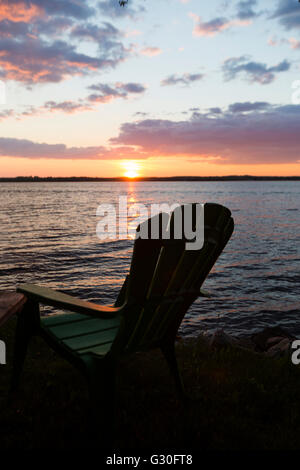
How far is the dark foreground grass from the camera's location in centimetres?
289

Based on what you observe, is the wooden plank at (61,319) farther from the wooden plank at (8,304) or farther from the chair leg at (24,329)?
the wooden plank at (8,304)

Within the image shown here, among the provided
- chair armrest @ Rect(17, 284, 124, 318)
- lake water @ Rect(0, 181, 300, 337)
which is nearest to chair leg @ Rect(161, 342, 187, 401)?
chair armrest @ Rect(17, 284, 124, 318)

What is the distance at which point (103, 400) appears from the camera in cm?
260

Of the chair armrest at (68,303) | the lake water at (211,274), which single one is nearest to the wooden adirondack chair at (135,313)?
the chair armrest at (68,303)

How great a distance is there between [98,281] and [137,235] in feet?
36.2

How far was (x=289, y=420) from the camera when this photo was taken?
3.27 m

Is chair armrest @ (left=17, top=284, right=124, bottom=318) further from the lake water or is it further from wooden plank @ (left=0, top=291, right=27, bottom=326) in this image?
the lake water

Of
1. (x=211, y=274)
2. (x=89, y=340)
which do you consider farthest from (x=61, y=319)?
(x=211, y=274)

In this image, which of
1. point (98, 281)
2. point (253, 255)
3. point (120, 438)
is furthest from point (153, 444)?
point (253, 255)

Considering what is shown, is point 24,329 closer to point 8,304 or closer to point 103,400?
point 8,304

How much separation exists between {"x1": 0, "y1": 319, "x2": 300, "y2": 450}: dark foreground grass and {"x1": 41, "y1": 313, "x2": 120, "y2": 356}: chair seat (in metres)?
0.69

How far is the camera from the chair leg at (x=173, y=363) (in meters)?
3.35

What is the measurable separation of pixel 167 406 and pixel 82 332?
3.47ft
